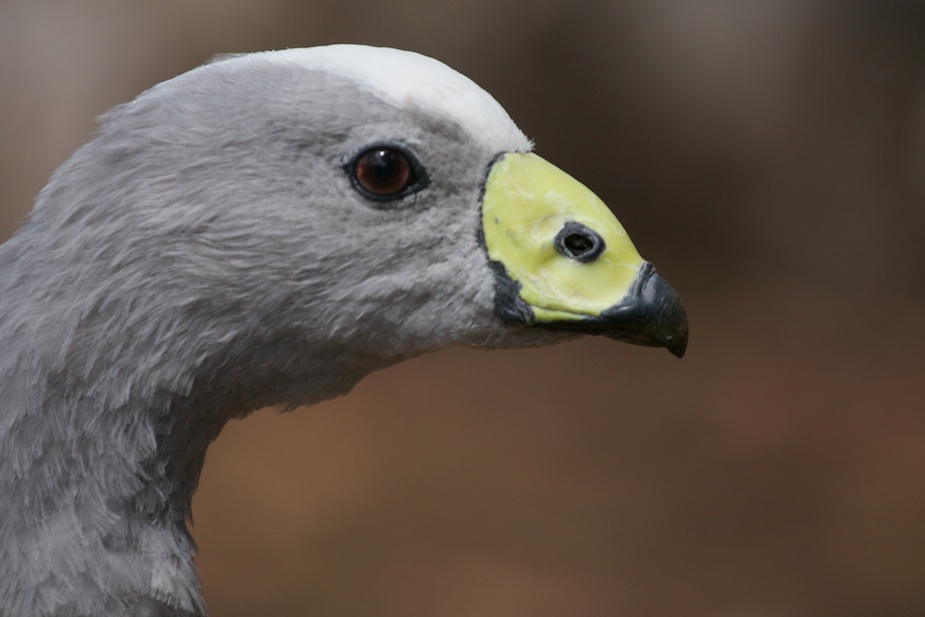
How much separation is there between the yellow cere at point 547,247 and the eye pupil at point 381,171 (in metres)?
0.09

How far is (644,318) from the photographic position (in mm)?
927

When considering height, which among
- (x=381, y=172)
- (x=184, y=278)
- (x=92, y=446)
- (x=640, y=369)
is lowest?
(x=640, y=369)

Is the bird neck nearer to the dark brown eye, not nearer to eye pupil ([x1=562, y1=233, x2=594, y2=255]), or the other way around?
the dark brown eye

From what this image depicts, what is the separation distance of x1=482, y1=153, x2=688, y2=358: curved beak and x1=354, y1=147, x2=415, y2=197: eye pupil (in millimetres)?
88

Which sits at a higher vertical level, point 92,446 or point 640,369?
point 92,446

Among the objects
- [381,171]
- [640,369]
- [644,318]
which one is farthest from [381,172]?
[640,369]

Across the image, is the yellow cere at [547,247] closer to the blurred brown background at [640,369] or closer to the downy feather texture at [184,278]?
the downy feather texture at [184,278]

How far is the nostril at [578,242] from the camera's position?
3.04ft

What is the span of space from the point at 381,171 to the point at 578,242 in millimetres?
195

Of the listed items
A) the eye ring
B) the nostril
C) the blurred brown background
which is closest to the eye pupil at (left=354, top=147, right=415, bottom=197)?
the eye ring

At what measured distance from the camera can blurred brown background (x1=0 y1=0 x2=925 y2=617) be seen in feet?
8.50

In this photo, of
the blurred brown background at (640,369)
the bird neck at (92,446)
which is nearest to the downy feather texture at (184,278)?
the bird neck at (92,446)

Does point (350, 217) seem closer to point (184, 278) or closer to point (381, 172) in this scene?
point (381, 172)

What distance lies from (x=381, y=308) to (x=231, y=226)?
0.50 ft
